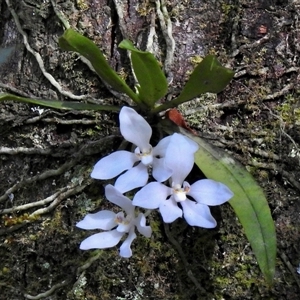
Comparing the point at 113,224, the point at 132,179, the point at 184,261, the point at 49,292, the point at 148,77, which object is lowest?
the point at 49,292

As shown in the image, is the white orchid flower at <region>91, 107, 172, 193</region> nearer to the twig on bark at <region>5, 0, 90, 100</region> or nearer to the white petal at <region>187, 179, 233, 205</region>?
the white petal at <region>187, 179, 233, 205</region>

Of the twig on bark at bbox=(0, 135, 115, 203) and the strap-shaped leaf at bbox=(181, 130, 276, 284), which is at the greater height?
the strap-shaped leaf at bbox=(181, 130, 276, 284)

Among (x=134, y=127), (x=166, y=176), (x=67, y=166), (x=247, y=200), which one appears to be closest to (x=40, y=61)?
(x=67, y=166)

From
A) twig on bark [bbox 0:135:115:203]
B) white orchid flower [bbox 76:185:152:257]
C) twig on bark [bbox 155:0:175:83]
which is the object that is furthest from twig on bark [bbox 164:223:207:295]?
twig on bark [bbox 155:0:175:83]

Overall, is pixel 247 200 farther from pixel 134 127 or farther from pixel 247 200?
pixel 134 127

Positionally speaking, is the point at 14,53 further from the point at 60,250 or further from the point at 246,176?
the point at 246,176

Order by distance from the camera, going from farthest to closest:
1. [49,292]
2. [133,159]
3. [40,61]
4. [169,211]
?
1. [40,61]
2. [49,292]
3. [133,159]
4. [169,211]

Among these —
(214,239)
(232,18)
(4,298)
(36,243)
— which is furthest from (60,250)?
(232,18)
